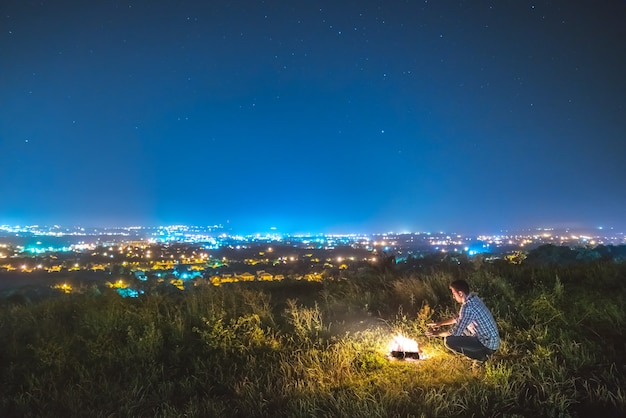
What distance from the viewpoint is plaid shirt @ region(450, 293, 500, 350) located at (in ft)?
19.0

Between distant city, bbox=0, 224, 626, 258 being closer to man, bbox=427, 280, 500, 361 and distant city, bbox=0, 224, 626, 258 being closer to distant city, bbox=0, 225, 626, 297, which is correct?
distant city, bbox=0, 225, 626, 297

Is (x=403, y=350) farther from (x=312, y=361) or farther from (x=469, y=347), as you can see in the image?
(x=312, y=361)

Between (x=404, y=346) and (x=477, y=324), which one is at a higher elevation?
(x=477, y=324)

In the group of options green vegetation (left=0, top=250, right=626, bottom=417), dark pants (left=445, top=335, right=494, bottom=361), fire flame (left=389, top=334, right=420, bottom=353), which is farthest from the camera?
fire flame (left=389, top=334, right=420, bottom=353)

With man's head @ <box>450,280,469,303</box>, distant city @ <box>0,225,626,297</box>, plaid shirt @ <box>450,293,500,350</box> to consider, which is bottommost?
distant city @ <box>0,225,626,297</box>

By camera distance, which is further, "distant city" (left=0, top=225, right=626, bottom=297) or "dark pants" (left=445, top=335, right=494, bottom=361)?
"distant city" (left=0, top=225, right=626, bottom=297)

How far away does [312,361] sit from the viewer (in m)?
5.72

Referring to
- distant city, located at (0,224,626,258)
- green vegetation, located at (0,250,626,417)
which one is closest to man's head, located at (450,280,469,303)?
green vegetation, located at (0,250,626,417)

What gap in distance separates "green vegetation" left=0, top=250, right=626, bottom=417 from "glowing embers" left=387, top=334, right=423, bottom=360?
146 mm

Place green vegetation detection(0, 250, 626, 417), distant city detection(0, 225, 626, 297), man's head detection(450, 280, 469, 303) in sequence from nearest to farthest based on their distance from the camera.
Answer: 1. green vegetation detection(0, 250, 626, 417)
2. man's head detection(450, 280, 469, 303)
3. distant city detection(0, 225, 626, 297)

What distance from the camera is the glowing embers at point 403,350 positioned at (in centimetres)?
580

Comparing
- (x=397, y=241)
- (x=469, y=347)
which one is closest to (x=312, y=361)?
(x=469, y=347)

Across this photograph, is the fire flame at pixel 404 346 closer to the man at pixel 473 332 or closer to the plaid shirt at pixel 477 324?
the man at pixel 473 332

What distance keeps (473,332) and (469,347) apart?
0.84 feet
